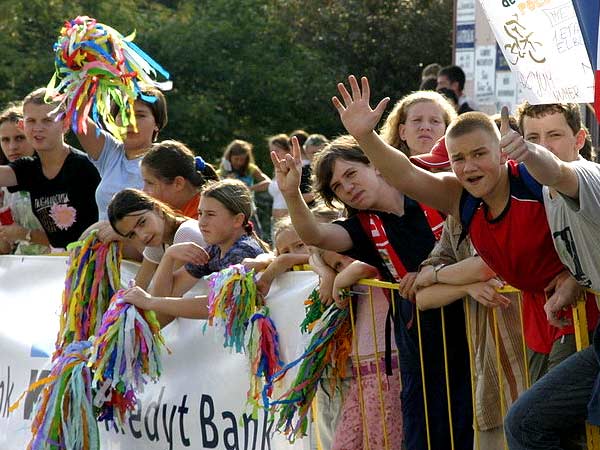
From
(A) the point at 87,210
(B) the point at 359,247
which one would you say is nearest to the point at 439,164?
(B) the point at 359,247

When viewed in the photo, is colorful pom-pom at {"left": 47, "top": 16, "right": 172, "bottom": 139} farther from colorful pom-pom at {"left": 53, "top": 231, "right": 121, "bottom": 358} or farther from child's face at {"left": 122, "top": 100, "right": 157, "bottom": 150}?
colorful pom-pom at {"left": 53, "top": 231, "right": 121, "bottom": 358}

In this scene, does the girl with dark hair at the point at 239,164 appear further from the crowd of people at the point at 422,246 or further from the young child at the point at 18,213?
the crowd of people at the point at 422,246

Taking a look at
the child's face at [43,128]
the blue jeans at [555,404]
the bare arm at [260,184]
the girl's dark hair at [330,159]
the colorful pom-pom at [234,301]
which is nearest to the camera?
the blue jeans at [555,404]

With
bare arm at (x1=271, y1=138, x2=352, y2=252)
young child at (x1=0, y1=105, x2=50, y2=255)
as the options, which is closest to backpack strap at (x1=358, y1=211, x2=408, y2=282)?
bare arm at (x1=271, y1=138, x2=352, y2=252)

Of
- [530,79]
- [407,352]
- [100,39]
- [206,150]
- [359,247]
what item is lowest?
[407,352]

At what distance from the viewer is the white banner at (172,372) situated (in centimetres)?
599

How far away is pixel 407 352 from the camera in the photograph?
5.21 metres

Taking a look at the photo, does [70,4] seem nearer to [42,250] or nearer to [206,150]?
[206,150]

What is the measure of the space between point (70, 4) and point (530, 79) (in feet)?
66.5

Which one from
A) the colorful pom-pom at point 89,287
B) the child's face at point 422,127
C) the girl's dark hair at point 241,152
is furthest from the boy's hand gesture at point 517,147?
the girl's dark hair at point 241,152

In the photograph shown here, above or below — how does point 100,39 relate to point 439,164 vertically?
above

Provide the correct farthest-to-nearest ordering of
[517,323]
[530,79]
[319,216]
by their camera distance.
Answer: [319,216], [517,323], [530,79]

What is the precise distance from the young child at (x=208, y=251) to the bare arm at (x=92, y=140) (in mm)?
1141

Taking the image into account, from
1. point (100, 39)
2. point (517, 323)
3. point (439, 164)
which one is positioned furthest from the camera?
point (100, 39)
